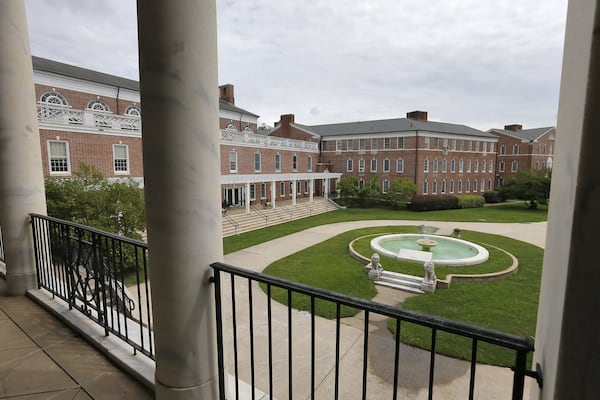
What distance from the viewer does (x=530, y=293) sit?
11.0 metres

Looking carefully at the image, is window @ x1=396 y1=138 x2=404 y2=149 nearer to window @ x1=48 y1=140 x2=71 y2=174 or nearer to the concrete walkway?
the concrete walkway

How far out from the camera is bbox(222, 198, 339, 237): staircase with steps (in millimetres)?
22594

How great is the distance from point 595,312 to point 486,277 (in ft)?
43.4

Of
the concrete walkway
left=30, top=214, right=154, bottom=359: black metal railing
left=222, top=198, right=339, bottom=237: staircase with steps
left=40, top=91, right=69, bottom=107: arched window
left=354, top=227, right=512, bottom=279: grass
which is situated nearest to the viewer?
left=30, top=214, right=154, bottom=359: black metal railing

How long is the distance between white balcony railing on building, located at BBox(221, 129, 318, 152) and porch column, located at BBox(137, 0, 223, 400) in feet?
85.2

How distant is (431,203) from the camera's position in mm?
35000

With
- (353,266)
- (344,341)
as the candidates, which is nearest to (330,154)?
(353,266)

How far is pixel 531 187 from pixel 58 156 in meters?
42.1

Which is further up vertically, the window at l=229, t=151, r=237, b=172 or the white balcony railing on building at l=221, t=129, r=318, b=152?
the white balcony railing on building at l=221, t=129, r=318, b=152

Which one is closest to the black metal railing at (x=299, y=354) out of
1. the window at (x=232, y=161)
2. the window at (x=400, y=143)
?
the window at (x=232, y=161)

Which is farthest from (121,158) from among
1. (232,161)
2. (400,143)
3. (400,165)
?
(400,143)

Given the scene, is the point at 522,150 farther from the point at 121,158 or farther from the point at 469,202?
the point at 121,158

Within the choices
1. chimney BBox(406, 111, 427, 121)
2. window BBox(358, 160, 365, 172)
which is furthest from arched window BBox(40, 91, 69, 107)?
chimney BBox(406, 111, 427, 121)

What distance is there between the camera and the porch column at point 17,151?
13.1 ft
